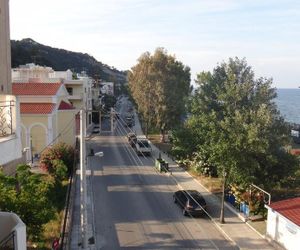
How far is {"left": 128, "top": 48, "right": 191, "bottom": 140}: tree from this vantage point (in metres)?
54.8

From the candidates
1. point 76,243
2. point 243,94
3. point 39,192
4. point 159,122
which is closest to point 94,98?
point 159,122

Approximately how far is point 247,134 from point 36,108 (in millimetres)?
23614

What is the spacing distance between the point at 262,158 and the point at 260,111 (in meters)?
2.84

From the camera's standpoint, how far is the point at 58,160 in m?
32.8

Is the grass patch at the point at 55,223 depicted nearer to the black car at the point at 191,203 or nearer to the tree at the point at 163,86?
the black car at the point at 191,203

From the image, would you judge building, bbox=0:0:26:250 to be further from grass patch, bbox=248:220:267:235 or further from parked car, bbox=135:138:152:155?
parked car, bbox=135:138:152:155

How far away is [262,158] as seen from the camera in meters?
26.2

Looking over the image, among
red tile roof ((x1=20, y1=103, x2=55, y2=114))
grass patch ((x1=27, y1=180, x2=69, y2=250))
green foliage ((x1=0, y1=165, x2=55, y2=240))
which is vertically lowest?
grass patch ((x1=27, y1=180, x2=69, y2=250))

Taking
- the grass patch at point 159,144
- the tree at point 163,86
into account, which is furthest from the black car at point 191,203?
the tree at point 163,86

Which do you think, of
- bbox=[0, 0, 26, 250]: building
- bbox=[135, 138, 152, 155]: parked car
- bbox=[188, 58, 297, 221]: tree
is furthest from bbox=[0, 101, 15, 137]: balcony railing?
bbox=[135, 138, 152, 155]: parked car

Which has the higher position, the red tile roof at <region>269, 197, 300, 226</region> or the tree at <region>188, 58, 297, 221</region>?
the tree at <region>188, 58, 297, 221</region>

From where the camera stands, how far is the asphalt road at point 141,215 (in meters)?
22.1

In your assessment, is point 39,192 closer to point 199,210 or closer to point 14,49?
point 199,210

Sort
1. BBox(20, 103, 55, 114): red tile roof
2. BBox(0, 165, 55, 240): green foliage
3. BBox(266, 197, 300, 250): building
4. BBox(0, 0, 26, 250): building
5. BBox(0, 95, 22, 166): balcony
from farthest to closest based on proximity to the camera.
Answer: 1. BBox(20, 103, 55, 114): red tile roof
2. BBox(266, 197, 300, 250): building
3. BBox(0, 165, 55, 240): green foliage
4. BBox(0, 95, 22, 166): balcony
5. BBox(0, 0, 26, 250): building
